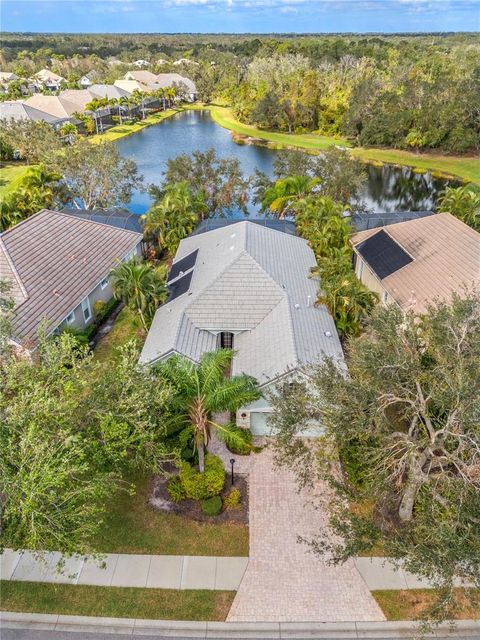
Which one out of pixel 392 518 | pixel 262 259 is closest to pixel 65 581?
pixel 392 518

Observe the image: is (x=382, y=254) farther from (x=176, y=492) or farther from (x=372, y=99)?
(x=372, y=99)

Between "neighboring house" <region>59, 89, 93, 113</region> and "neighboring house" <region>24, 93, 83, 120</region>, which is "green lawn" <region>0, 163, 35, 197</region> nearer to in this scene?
"neighboring house" <region>24, 93, 83, 120</region>

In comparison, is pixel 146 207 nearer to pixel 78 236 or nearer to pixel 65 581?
pixel 78 236

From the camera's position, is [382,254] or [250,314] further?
[382,254]

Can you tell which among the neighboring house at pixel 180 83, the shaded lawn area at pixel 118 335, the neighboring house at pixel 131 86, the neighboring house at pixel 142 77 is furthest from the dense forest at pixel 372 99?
the shaded lawn area at pixel 118 335

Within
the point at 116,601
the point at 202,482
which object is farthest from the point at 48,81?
the point at 116,601

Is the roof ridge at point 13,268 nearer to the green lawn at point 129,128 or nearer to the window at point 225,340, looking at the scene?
the window at point 225,340
